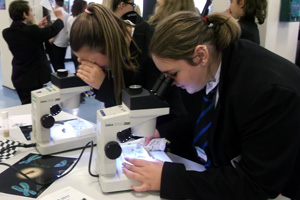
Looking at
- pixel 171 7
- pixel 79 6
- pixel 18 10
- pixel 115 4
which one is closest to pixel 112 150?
pixel 115 4

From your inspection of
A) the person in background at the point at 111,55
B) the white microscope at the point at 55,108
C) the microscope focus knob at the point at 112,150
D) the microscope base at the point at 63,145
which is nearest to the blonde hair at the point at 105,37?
the person in background at the point at 111,55

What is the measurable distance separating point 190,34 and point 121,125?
0.36 meters

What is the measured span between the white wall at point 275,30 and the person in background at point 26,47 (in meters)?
1.73

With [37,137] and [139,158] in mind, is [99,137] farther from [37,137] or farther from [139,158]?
[37,137]

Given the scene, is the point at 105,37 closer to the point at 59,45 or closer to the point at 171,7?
the point at 171,7

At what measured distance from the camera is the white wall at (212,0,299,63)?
101 inches

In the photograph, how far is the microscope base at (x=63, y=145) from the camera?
1220mm

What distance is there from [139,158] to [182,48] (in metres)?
0.44

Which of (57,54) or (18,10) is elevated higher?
(18,10)

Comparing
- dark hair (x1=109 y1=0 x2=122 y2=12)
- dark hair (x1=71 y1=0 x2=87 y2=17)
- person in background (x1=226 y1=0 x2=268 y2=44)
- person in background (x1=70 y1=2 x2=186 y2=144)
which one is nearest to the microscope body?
person in background (x1=70 y1=2 x2=186 y2=144)

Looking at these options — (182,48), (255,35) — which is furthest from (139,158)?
(255,35)

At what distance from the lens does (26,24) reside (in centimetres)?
286

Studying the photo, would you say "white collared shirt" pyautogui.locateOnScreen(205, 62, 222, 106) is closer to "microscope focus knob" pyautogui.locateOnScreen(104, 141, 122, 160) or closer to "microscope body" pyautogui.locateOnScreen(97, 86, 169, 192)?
"microscope body" pyautogui.locateOnScreen(97, 86, 169, 192)

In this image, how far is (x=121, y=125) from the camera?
3.11ft
